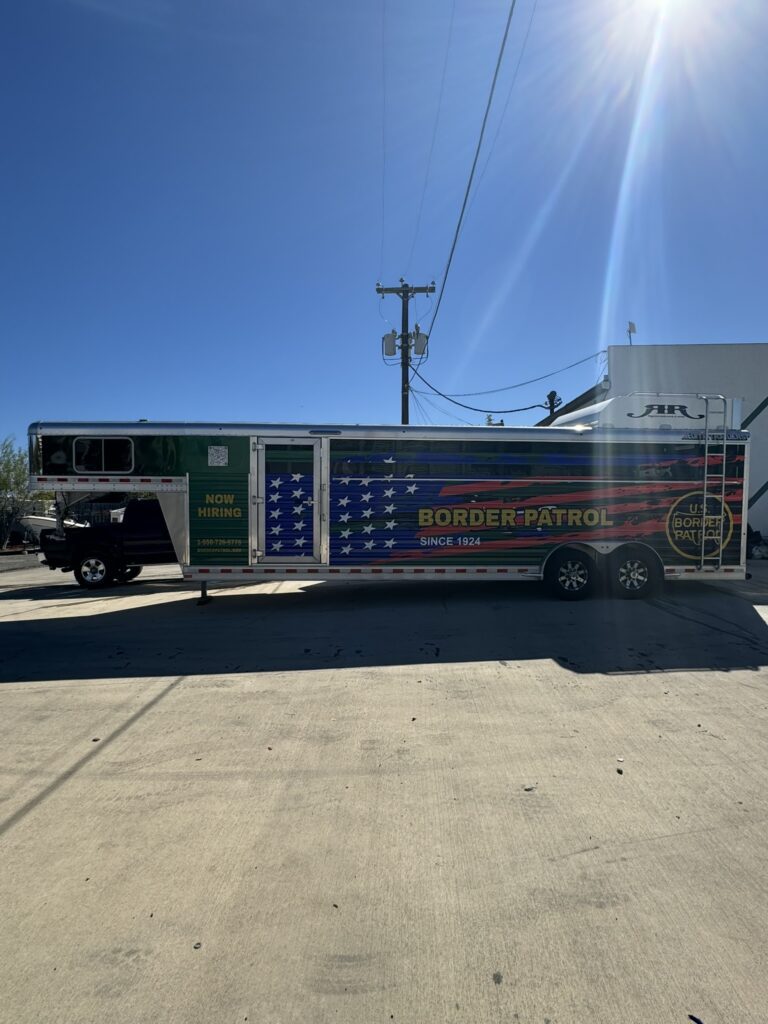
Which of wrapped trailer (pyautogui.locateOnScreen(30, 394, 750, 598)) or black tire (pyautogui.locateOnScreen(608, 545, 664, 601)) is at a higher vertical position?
wrapped trailer (pyautogui.locateOnScreen(30, 394, 750, 598))

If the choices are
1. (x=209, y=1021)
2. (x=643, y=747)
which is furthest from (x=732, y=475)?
(x=209, y=1021)

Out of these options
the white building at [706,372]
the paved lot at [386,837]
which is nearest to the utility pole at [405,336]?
the white building at [706,372]

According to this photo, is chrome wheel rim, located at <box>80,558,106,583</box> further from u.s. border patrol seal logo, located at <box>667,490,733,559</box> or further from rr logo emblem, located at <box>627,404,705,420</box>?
u.s. border patrol seal logo, located at <box>667,490,733,559</box>

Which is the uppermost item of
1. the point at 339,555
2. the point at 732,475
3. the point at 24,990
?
the point at 732,475

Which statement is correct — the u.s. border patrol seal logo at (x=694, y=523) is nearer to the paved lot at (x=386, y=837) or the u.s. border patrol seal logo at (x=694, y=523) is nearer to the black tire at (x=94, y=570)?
the paved lot at (x=386, y=837)

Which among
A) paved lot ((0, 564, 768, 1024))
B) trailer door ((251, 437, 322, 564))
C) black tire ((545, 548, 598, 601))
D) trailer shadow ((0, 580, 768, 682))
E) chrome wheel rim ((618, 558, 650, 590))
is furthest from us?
chrome wheel rim ((618, 558, 650, 590))

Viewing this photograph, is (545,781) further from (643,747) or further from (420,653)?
(420,653)

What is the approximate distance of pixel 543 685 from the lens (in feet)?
18.0

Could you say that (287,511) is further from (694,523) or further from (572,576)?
(694,523)

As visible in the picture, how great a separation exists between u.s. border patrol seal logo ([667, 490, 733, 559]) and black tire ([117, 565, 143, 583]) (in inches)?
397

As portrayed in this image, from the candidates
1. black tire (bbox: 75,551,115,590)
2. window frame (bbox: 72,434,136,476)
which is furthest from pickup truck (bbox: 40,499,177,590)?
window frame (bbox: 72,434,136,476)

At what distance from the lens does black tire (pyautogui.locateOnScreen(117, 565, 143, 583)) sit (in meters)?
12.3

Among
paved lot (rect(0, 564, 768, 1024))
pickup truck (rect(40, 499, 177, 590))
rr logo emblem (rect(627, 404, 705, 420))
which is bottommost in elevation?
paved lot (rect(0, 564, 768, 1024))

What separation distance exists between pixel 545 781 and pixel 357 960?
1779 millimetres
